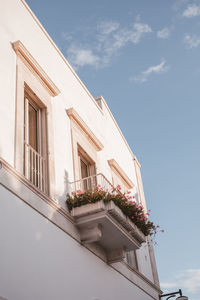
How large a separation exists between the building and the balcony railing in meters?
0.02

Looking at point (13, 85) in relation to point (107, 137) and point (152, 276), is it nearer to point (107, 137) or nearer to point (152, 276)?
point (107, 137)

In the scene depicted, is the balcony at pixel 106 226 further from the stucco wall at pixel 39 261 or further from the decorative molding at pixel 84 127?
the decorative molding at pixel 84 127

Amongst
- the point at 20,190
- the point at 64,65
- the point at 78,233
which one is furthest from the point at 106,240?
the point at 64,65

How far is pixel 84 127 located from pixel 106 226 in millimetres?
3069

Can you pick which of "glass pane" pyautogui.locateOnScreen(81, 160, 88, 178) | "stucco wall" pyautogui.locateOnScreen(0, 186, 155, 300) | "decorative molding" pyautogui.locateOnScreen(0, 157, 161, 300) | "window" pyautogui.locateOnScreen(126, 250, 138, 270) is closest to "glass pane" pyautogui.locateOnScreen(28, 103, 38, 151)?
"decorative molding" pyautogui.locateOnScreen(0, 157, 161, 300)

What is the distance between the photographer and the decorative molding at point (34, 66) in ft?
29.9

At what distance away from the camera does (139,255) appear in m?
13.3

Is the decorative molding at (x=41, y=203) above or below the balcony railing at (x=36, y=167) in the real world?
below

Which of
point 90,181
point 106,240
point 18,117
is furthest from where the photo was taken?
point 90,181

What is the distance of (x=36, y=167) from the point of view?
902 centimetres

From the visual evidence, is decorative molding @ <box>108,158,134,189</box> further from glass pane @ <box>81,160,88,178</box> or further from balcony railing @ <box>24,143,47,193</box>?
balcony railing @ <box>24,143,47,193</box>

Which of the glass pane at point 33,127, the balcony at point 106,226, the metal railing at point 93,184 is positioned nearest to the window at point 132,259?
the balcony at point 106,226

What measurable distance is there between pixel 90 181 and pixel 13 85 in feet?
12.2

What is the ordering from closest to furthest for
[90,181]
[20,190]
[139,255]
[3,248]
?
[3,248] < [20,190] < [90,181] < [139,255]
